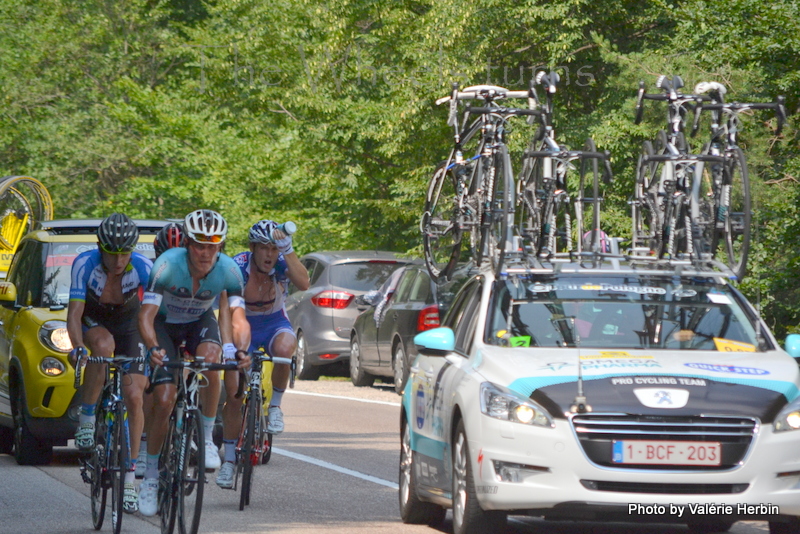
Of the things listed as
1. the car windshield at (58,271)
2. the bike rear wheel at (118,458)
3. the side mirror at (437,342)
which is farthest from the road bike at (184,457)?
the car windshield at (58,271)

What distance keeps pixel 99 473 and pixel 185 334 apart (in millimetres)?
980

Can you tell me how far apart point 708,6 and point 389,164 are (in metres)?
10.8

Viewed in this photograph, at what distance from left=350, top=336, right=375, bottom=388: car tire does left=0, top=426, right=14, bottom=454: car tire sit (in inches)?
325

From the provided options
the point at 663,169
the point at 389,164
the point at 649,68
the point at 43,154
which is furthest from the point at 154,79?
the point at 663,169

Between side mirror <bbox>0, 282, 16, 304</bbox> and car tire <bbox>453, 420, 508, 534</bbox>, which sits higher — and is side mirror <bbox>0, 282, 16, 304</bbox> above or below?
above

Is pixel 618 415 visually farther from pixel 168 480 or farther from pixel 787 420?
pixel 168 480

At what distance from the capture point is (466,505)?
24.0 feet

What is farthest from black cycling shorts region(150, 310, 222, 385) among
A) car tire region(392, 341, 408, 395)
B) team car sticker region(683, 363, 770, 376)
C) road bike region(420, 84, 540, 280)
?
car tire region(392, 341, 408, 395)

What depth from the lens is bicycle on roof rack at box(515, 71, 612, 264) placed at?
10102mm

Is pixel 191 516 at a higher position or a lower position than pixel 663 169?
lower

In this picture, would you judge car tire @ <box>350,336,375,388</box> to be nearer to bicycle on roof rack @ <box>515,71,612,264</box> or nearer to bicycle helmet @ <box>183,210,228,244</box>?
bicycle on roof rack @ <box>515,71,612,264</box>

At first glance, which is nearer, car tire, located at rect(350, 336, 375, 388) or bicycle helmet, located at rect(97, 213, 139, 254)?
bicycle helmet, located at rect(97, 213, 139, 254)

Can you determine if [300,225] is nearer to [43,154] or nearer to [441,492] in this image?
[43,154]

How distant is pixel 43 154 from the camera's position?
42.4 m
